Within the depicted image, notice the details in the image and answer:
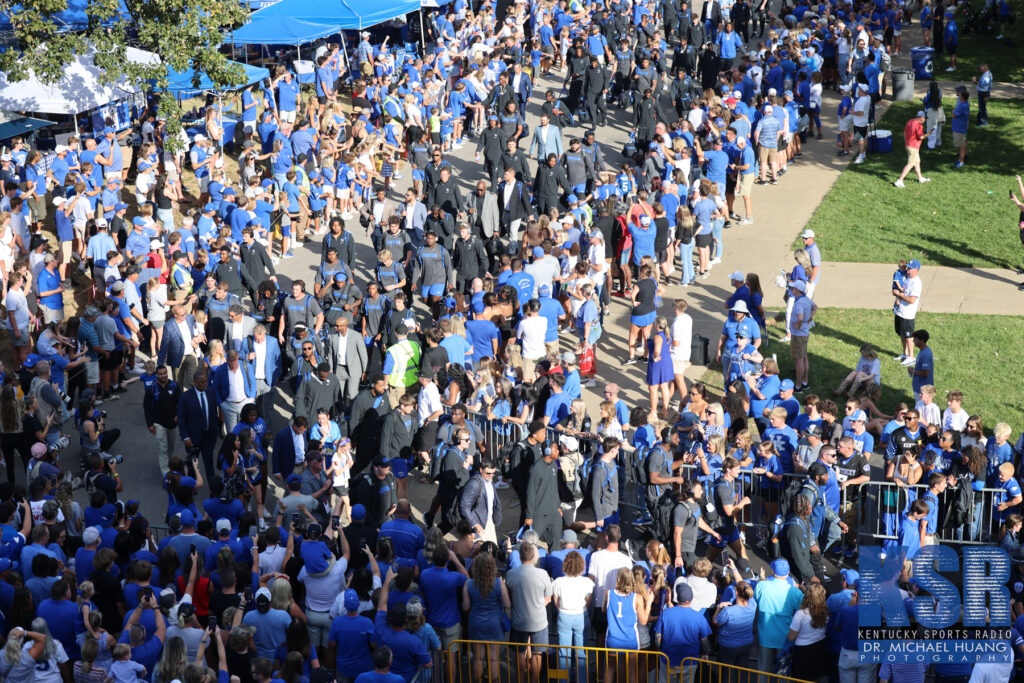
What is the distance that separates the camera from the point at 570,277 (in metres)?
16.6

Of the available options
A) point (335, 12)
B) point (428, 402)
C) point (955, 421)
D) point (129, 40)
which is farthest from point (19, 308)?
point (335, 12)

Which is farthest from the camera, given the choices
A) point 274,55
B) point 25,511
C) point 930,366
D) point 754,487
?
point 274,55

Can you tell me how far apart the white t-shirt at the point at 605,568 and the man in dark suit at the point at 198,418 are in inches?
191

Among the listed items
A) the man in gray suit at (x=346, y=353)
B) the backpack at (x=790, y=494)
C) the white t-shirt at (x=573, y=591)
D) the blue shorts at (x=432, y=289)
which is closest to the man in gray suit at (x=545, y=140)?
the blue shorts at (x=432, y=289)

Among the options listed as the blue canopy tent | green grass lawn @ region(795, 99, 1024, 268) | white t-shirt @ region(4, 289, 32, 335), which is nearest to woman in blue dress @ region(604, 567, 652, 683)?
white t-shirt @ region(4, 289, 32, 335)

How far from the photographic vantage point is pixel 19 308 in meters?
15.5

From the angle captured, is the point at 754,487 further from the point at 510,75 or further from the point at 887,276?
the point at 510,75

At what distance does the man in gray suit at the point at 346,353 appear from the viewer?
14.4 meters

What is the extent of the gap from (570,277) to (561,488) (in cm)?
446

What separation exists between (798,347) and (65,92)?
13887 millimetres

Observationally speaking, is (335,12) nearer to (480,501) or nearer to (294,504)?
(294,504)

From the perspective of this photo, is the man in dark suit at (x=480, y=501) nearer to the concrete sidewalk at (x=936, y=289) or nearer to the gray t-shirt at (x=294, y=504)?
the gray t-shirt at (x=294, y=504)

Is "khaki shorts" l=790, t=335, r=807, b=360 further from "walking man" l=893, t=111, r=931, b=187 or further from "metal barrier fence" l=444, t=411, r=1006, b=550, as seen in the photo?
"walking man" l=893, t=111, r=931, b=187

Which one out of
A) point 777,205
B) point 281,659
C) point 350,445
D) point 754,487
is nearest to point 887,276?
point 777,205
